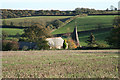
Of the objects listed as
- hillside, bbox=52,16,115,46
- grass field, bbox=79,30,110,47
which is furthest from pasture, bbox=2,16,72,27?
grass field, bbox=79,30,110,47

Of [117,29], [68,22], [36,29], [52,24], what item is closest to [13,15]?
[52,24]

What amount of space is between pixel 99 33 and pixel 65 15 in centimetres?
3433

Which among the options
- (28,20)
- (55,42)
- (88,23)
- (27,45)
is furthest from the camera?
(88,23)

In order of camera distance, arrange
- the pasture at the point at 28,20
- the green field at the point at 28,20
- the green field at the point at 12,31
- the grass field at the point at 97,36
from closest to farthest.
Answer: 1. the green field at the point at 12,31
2. the grass field at the point at 97,36
3. the pasture at the point at 28,20
4. the green field at the point at 28,20

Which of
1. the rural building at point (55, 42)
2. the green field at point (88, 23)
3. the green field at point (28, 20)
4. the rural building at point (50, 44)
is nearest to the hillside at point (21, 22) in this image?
the green field at point (28, 20)

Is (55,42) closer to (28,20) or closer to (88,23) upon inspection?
(28,20)

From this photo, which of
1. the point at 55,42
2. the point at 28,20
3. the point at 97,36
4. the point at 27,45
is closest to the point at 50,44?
the point at 55,42

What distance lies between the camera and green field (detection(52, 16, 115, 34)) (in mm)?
132438

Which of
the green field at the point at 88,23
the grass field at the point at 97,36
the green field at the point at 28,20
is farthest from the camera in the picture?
the green field at the point at 88,23

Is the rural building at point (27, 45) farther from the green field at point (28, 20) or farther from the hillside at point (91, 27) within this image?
the green field at point (28, 20)

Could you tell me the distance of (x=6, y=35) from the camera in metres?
107

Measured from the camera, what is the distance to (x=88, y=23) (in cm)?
13950

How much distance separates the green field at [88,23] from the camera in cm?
13244

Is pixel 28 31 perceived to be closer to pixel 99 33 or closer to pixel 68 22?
pixel 99 33
